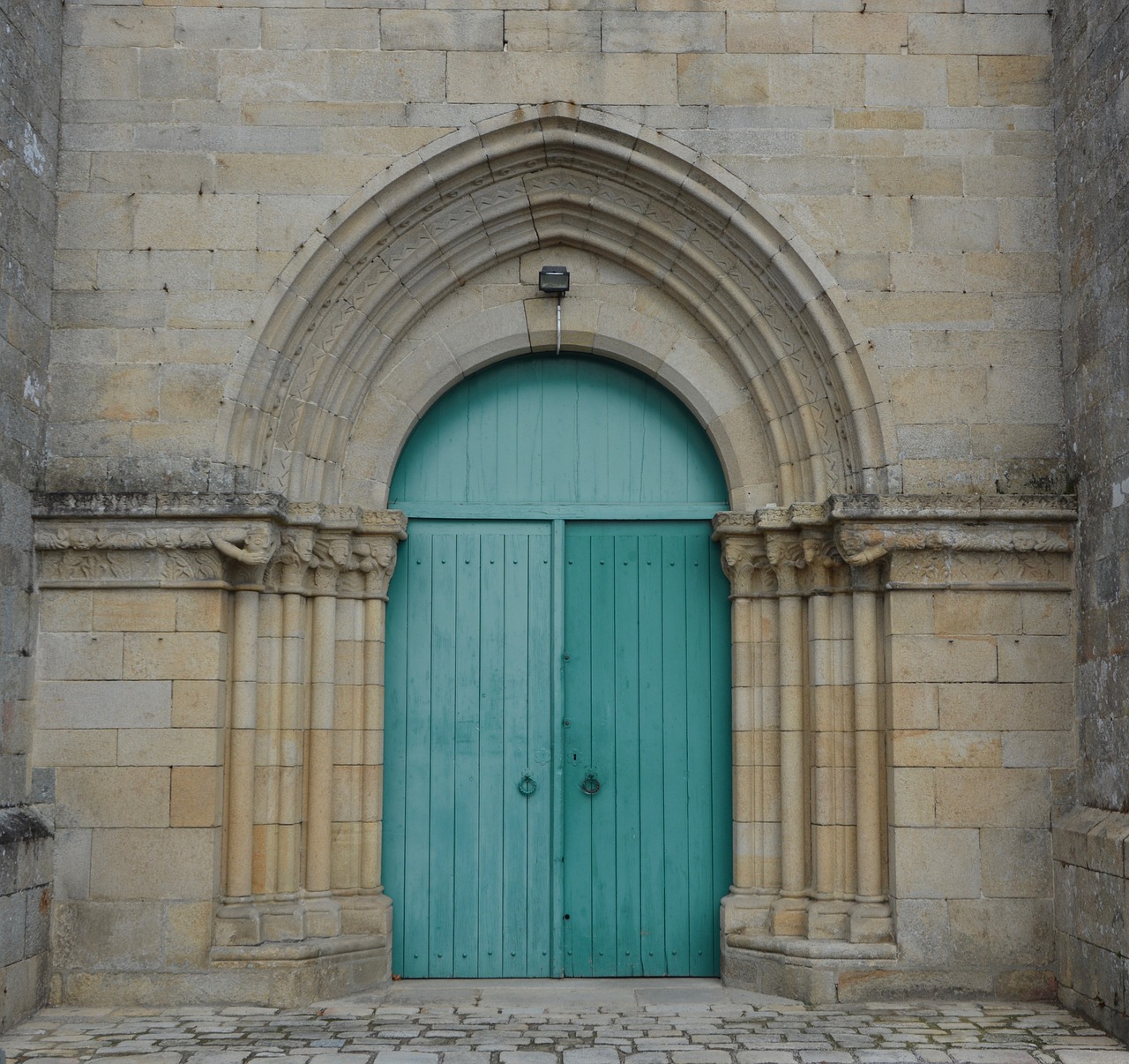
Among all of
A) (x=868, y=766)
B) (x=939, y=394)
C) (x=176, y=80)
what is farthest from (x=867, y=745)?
(x=176, y=80)

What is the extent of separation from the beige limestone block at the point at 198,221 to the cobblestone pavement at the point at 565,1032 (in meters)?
3.37

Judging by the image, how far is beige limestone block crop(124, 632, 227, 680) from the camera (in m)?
5.84

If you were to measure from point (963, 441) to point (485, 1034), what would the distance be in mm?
3304

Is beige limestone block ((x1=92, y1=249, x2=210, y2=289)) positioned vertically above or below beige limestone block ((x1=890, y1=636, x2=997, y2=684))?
above

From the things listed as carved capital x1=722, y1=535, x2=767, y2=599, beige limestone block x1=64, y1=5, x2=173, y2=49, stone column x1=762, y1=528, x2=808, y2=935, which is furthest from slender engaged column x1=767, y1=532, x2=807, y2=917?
beige limestone block x1=64, y1=5, x2=173, y2=49

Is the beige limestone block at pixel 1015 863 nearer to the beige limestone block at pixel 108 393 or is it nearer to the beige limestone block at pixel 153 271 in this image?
the beige limestone block at pixel 108 393

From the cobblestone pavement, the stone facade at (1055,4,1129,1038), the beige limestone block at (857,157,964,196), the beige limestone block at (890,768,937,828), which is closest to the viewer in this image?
the cobblestone pavement

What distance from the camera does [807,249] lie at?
609cm

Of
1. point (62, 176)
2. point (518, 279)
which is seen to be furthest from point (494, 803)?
point (62, 176)

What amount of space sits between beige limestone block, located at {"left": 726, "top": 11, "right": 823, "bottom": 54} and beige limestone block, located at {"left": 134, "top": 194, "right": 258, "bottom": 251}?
238 cm

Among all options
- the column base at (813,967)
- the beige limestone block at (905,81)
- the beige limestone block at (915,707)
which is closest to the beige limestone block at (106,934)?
the column base at (813,967)

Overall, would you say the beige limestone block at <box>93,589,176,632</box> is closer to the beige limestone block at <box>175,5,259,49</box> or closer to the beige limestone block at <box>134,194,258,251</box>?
the beige limestone block at <box>134,194,258,251</box>

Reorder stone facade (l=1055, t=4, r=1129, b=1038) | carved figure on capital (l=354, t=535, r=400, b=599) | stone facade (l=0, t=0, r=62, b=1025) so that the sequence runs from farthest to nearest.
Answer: carved figure on capital (l=354, t=535, r=400, b=599) → stone facade (l=0, t=0, r=62, b=1025) → stone facade (l=1055, t=4, r=1129, b=1038)

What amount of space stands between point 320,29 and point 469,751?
3.48m
